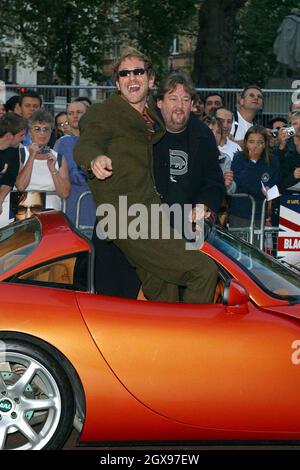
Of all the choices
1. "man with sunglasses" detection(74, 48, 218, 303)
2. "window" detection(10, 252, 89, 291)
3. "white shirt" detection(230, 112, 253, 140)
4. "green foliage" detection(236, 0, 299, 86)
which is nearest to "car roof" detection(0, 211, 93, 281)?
"window" detection(10, 252, 89, 291)

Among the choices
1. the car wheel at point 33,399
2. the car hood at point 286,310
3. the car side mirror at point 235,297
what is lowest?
the car wheel at point 33,399

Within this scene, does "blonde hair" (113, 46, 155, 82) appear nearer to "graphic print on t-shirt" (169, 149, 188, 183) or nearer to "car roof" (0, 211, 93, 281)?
"graphic print on t-shirt" (169, 149, 188, 183)

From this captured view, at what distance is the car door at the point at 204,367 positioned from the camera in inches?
209

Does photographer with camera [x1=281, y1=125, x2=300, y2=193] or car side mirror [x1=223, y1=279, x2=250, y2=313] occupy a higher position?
photographer with camera [x1=281, y1=125, x2=300, y2=193]

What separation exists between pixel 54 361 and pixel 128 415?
48cm

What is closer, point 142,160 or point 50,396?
point 50,396

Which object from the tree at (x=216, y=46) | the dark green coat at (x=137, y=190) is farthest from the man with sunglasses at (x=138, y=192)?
the tree at (x=216, y=46)

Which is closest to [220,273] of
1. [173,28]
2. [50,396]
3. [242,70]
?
A: [50,396]

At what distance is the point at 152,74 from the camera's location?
6402 mm

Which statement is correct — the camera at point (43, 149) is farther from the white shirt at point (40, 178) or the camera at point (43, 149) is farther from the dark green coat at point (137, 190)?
the dark green coat at point (137, 190)

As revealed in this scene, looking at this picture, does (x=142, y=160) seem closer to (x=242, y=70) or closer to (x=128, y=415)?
(x=128, y=415)

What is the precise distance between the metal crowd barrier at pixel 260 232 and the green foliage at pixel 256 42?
3357 centimetres

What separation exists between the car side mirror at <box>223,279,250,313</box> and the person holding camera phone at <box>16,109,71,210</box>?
4.53 meters

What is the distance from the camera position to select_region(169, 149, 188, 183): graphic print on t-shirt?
630 centimetres
